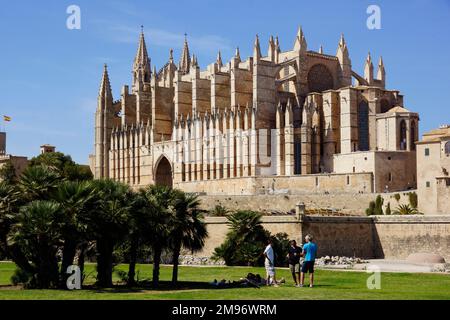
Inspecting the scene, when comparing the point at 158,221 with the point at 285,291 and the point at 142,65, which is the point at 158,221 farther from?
the point at 142,65

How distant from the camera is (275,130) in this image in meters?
61.0

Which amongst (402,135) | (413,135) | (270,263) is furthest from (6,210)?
(413,135)

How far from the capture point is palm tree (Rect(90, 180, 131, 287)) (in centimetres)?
2306

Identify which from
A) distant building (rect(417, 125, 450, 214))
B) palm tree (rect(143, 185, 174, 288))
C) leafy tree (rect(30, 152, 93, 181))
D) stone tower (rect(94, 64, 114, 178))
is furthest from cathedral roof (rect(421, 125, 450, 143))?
stone tower (rect(94, 64, 114, 178))

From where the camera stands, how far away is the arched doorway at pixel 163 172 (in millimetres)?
73812

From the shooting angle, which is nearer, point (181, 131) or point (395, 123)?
point (395, 123)

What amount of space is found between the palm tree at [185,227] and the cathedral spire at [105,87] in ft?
190

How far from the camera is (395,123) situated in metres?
55.6

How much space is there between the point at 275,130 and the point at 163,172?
16909mm

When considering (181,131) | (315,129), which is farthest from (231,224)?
(181,131)

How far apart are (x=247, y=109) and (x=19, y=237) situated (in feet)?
133

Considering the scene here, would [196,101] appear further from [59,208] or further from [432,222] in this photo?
[59,208]

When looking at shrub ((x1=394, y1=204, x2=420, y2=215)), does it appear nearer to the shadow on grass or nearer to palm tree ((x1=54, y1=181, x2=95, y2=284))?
the shadow on grass

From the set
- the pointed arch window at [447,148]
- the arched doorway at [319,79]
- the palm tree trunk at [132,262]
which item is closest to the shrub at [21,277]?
the palm tree trunk at [132,262]
